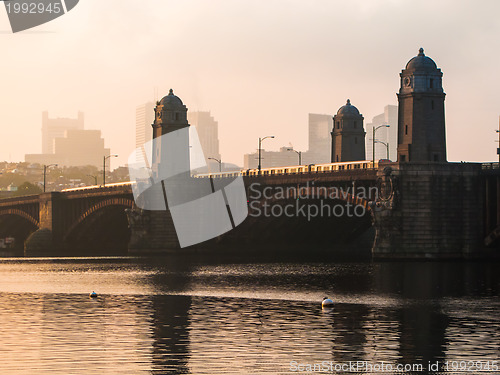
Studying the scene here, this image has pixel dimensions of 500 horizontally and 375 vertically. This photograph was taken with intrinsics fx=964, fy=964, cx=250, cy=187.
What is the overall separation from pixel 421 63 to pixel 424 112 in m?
5.93

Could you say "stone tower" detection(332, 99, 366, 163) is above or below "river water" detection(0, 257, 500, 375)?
above

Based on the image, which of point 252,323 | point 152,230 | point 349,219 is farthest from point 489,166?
point 252,323

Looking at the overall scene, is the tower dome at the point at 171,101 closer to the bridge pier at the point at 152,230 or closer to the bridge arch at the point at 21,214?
the bridge pier at the point at 152,230

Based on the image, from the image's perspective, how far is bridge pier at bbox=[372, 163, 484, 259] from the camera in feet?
341

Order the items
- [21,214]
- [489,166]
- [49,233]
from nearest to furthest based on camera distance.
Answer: [489,166] → [49,233] → [21,214]

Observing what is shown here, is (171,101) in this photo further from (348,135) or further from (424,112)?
(424,112)

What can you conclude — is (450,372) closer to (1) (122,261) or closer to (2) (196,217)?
(1) (122,261)

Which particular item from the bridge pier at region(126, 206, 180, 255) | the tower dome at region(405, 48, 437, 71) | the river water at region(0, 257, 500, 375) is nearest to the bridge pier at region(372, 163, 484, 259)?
the river water at region(0, 257, 500, 375)

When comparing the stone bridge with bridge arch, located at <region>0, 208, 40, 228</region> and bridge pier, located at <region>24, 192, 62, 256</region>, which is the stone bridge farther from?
bridge arch, located at <region>0, 208, 40, 228</region>

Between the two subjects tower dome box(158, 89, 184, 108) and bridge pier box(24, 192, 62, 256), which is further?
bridge pier box(24, 192, 62, 256)

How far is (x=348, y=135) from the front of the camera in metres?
165

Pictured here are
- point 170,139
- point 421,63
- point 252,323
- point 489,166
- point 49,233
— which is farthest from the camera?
point 49,233

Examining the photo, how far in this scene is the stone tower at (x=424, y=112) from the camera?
380ft

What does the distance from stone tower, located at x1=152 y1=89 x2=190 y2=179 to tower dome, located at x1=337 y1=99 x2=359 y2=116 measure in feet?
98.5
